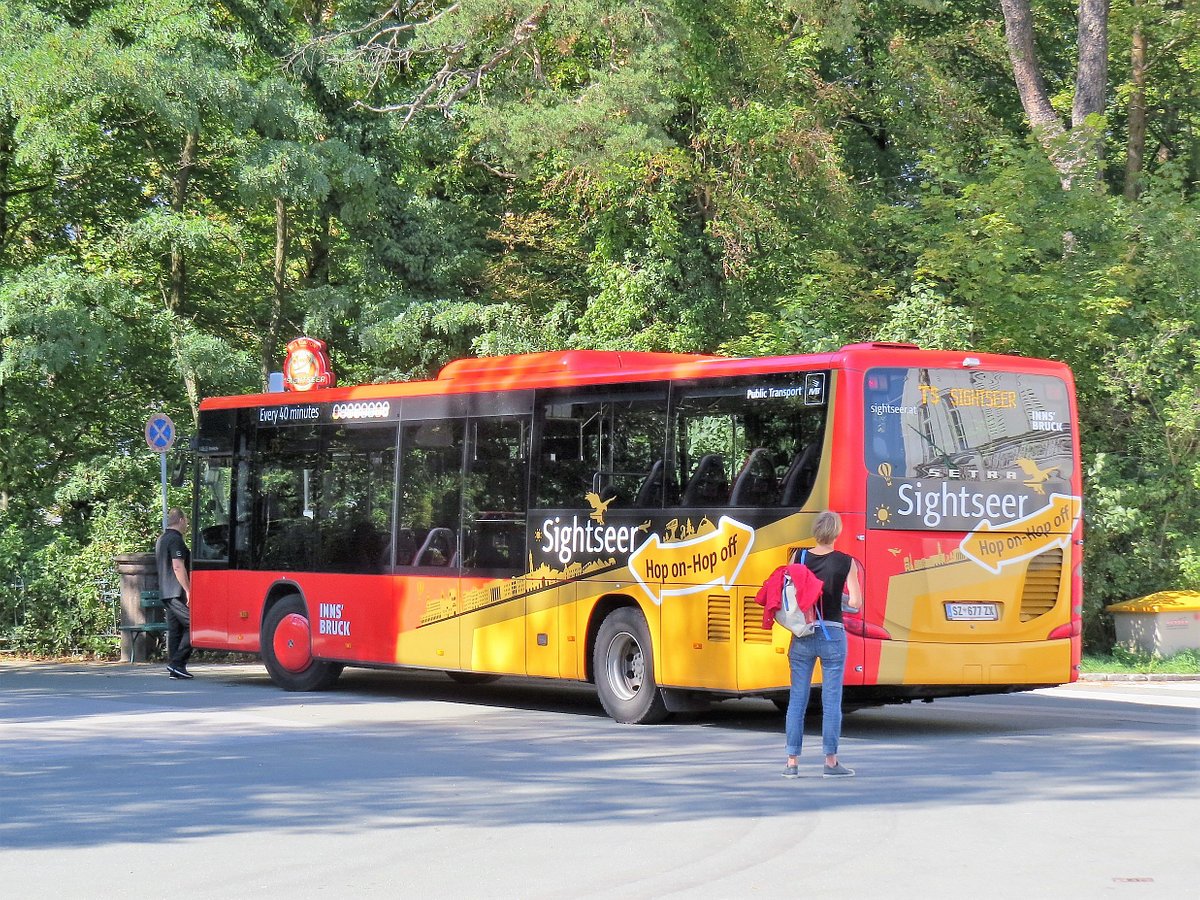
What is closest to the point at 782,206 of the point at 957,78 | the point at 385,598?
the point at 957,78

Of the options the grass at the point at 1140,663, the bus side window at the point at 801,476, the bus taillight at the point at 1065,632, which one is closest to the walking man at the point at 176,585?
the bus side window at the point at 801,476

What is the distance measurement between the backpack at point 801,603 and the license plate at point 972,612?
2917 millimetres

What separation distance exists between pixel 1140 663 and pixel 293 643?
448 inches

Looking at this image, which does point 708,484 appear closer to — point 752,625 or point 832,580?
point 752,625

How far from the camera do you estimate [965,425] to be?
1420 cm

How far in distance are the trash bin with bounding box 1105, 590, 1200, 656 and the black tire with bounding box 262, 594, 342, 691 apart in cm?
1102

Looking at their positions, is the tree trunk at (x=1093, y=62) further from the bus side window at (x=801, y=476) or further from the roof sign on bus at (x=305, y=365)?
the bus side window at (x=801, y=476)

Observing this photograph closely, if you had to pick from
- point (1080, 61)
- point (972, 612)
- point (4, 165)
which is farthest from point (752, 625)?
point (4, 165)

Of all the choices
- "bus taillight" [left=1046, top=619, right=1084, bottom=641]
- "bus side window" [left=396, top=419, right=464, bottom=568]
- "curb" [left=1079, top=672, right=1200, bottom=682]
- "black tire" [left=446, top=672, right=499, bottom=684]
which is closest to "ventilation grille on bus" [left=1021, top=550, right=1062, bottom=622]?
"bus taillight" [left=1046, top=619, right=1084, bottom=641]

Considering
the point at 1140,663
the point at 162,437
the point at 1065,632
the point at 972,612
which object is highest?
the point at 162,437

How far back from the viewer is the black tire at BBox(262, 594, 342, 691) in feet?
62.2

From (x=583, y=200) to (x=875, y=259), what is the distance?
17.1ft

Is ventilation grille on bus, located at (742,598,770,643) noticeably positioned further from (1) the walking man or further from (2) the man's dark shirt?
(2) the man's dark shirt

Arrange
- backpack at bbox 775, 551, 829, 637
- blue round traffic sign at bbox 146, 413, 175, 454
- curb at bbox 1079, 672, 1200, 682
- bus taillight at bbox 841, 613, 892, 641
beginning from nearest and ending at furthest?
backpack at bbox 775, 551, 829, 637 → bus taillight at bbox 841, 613, 892, 641 → curb at bbox 1079, 672, 1200, 682 → blue round traffic sign at bbox 146, 413, 175, 454
